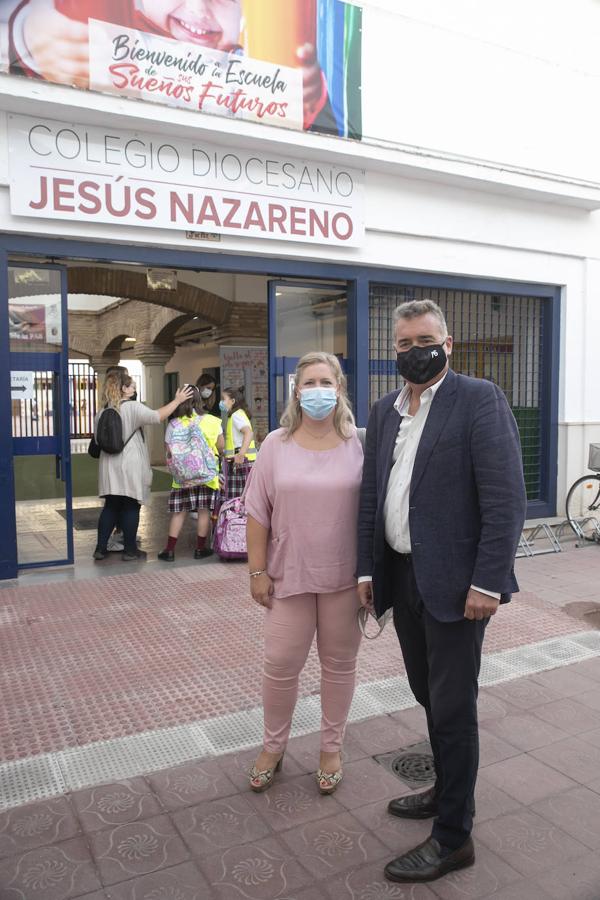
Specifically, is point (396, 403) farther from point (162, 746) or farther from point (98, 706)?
point (98, 706)

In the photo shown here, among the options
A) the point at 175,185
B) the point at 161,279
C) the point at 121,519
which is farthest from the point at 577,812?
the point at 161,279

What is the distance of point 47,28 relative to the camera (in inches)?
228

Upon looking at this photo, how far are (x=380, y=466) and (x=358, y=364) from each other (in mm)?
A: 5314

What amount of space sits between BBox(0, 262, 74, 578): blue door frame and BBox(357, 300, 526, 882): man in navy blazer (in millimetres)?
4555

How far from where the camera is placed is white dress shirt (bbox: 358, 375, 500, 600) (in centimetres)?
261

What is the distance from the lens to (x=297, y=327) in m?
7.98

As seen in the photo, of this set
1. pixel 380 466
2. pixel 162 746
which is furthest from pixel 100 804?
pixel 380 466

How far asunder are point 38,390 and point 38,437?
0.43 metres

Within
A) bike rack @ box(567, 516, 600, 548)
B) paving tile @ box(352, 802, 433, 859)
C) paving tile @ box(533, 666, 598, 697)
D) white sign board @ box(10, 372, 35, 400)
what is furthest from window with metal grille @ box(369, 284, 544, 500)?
paving tile @ box(352, 802, 433, 859)

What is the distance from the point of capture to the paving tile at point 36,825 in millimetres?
2701

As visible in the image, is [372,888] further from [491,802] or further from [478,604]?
[478,604]

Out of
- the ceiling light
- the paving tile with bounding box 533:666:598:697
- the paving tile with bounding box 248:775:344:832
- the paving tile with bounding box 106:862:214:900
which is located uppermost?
the ceiling light

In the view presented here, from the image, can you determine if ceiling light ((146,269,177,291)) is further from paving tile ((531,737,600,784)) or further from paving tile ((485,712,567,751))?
paving tile ((531,737,600,784))

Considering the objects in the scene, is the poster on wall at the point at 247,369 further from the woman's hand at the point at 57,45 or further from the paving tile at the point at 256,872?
the paving tile at the point at 256,872
